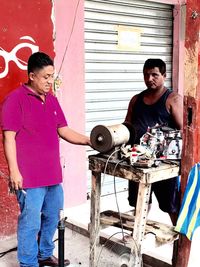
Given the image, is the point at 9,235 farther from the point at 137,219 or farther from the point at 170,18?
the point at 170,18

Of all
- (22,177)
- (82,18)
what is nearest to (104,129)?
(22,177)

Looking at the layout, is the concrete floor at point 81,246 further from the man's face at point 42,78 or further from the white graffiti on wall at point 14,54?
the white graffiti on wall at point 14,54

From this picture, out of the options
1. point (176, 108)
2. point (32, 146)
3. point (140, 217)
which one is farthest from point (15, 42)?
point (140, 217)

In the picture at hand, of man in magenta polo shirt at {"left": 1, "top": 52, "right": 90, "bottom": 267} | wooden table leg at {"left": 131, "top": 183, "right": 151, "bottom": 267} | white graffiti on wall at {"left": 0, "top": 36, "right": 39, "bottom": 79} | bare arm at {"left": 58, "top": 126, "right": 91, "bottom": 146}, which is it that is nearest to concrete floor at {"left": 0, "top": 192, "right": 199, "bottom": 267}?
wooden table leg at {"left": 131, "top": 183, "right": 151, "bottom": 267}

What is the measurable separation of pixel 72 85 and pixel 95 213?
2066 millimetres

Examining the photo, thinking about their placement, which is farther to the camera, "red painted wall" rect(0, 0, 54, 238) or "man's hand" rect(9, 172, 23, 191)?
"red painted wall" rect(0, 0, 54, 238)

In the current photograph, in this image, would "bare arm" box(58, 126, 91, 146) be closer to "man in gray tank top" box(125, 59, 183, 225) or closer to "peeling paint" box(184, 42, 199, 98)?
"man in gray tank top" box(125, 59, 183, 225)

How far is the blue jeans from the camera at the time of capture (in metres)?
3.03

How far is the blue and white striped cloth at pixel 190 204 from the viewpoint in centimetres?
258

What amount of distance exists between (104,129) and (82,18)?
2.33m

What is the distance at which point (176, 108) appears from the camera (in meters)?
3.44

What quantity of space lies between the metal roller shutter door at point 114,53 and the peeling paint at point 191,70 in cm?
263

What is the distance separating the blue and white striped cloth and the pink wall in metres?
2.26

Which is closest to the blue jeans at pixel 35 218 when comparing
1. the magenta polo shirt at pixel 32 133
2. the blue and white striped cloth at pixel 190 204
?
the magenta polo shirt at pixel 32 133
